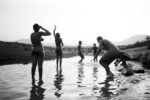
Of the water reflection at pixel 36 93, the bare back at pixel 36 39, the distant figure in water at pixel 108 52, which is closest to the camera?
the water reflection at pixel 36 93

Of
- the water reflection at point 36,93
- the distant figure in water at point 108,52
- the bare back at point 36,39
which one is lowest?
the water reflection at point 36,93

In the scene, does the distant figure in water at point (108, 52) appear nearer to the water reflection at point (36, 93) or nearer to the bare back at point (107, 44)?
the bare back at point (107, 44)

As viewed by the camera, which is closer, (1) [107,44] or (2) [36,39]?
(2) [36,39]

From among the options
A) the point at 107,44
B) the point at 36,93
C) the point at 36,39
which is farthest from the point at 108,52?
the point at 36,93

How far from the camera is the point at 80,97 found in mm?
5434

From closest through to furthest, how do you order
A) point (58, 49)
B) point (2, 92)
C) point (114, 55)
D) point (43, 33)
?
point (2, 92) < point (43, 33) < point (114, 55) < point (58, 49)

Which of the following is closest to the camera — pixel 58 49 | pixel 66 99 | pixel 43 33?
pixel 66 99

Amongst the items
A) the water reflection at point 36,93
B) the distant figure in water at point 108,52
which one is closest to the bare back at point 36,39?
the water reflection at point 36,93

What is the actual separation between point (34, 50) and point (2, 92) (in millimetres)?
2105

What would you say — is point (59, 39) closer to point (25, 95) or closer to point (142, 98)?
point (25, 95)

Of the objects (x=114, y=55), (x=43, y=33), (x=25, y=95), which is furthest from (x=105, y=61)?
(x=25, y=95)

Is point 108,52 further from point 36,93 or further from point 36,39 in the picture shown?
point 36,93

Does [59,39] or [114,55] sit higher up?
[59,39]

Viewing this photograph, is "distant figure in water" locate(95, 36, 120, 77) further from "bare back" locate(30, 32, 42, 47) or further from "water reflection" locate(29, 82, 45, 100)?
"water reflection" locate(29, 82, 45, 100)
